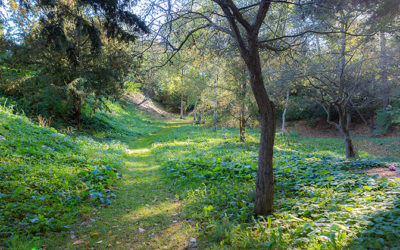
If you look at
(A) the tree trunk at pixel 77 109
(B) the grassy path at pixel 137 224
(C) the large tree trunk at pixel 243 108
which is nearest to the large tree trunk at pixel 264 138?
(B) the grassy path at pixel 137 224

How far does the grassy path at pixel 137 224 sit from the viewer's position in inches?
129

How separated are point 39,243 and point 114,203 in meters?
1.70

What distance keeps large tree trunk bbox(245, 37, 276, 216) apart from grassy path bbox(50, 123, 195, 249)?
1231 mm

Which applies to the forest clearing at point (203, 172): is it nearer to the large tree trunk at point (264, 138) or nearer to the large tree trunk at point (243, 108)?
the large tree trunk at point (264, 138)

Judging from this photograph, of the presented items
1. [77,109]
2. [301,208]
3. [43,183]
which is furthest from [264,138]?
[77,109]

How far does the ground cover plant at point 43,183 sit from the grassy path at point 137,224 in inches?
12.3

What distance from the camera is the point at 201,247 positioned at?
311 cm

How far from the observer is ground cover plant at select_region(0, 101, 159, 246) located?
3.45 m

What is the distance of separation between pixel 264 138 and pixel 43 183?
435 cm

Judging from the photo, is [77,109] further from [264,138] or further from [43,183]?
[264,138]

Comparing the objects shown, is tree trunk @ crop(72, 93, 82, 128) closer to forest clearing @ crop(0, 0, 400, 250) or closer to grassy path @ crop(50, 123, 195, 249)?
forest clearing @ crop(0, 0, 400, 250)

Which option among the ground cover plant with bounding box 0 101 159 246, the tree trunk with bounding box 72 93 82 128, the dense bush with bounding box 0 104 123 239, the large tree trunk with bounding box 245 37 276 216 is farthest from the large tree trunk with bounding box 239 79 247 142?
the tree trunk with bounding box 72 93 82 128

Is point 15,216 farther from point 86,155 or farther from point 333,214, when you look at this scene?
point 333,214

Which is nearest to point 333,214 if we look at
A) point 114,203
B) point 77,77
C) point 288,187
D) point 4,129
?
point 288,187
